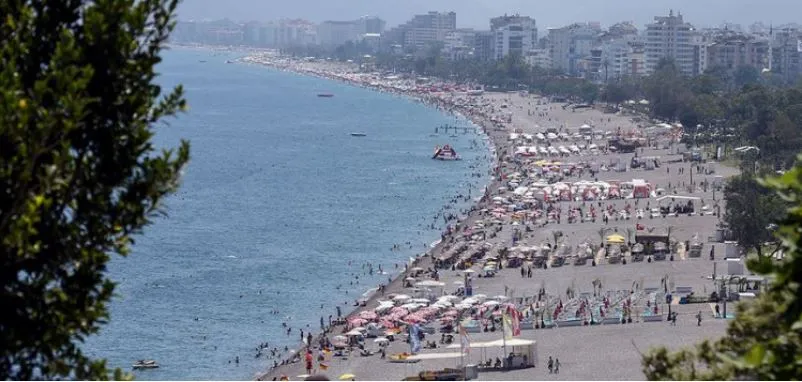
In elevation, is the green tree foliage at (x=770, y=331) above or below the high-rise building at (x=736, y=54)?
above

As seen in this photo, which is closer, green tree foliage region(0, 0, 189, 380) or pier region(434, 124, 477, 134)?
green tree foliage region(0, 0, 189, 380)

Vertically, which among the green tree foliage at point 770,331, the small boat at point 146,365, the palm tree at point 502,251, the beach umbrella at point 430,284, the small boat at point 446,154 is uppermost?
the green tree foliage at point 770,331

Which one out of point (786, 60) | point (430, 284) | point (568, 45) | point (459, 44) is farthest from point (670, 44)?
point (430, 284)

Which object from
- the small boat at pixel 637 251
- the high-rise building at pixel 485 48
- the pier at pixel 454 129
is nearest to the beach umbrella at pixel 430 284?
the small boat at pixel 637 251

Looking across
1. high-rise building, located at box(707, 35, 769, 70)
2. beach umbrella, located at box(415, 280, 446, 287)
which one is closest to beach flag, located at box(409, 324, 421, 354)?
beach umbrella, located at box(415, 280, 446, 287)

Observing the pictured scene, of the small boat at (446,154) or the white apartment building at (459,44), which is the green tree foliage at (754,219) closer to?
the small boat at (446,154)

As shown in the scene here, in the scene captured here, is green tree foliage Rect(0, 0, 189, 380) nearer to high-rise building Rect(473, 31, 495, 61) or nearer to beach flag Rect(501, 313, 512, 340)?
beach flag Rect(501, 313, 512, 340)

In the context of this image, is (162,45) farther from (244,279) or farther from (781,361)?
(244,279)
